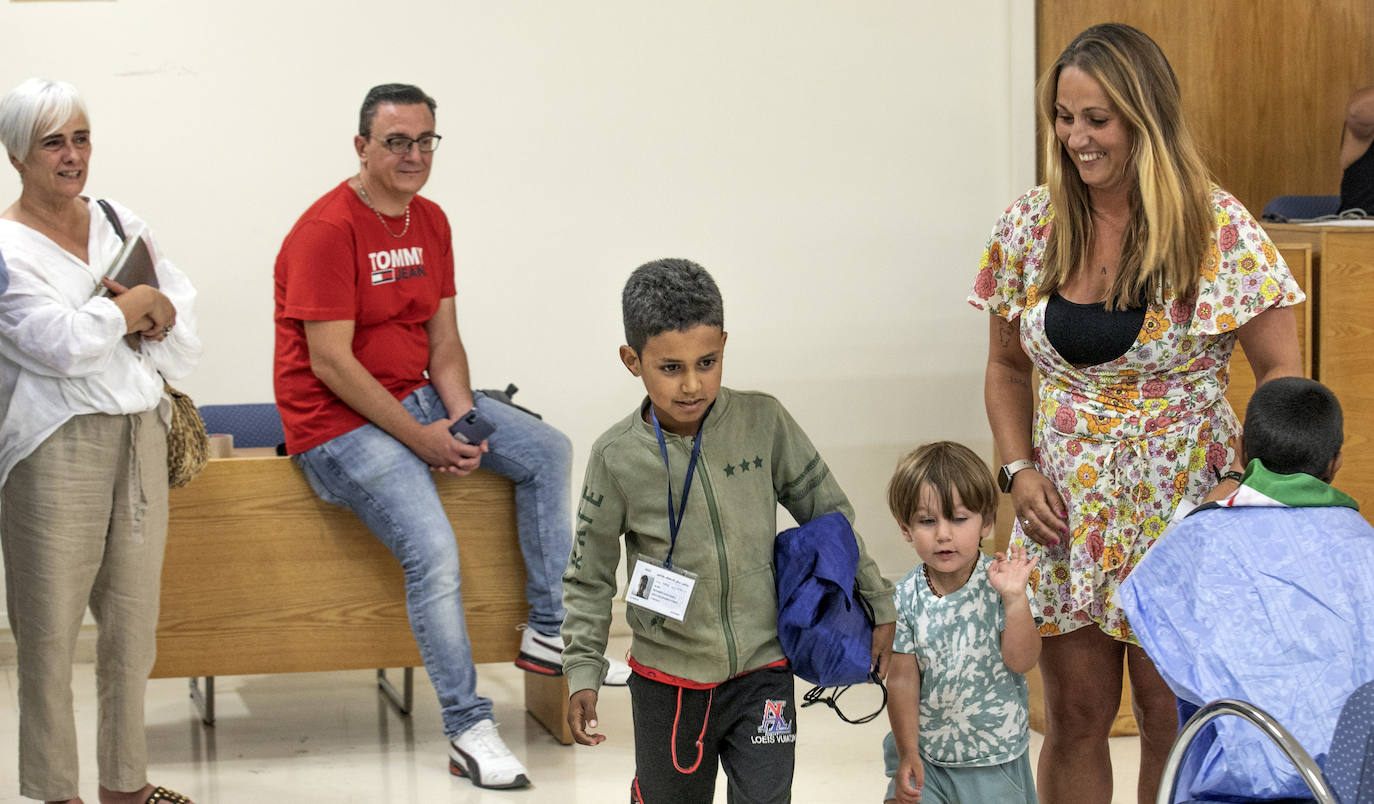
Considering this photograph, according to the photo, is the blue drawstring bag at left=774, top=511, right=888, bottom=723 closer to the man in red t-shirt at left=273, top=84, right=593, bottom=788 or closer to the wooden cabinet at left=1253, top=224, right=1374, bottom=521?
the man in red t-shirt at left=273, top=84, right=593, bottom=788

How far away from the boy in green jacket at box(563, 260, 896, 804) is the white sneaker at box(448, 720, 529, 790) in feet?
4.56

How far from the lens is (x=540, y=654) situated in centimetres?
372

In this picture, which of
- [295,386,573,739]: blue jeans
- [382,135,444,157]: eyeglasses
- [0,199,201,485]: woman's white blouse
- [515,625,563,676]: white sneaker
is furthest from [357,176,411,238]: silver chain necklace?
[515,625,563,676]: white sneaker

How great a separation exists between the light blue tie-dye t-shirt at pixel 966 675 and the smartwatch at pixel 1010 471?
0.19 m

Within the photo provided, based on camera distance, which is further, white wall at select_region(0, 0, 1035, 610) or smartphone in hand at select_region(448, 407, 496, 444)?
white wall at select_region(0, 0, 1035, 610)

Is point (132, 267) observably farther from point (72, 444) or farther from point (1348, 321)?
point (1348, 321)

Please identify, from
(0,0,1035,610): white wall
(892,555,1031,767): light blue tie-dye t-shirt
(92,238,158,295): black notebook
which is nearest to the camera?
(892,555,1031,767): light blue tie-dye t-shirt

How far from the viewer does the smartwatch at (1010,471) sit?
2.36m

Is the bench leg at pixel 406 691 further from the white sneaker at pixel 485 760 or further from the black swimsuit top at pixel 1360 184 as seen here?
the black swimsuit top at pixel 1360 184

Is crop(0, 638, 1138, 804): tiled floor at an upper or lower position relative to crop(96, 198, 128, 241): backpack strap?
lower

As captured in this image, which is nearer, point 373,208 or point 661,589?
point 661,589

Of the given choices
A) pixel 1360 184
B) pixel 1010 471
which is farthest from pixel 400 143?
pixel 1360 184

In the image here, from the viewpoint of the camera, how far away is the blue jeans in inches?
140

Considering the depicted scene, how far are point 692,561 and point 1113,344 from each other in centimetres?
75
